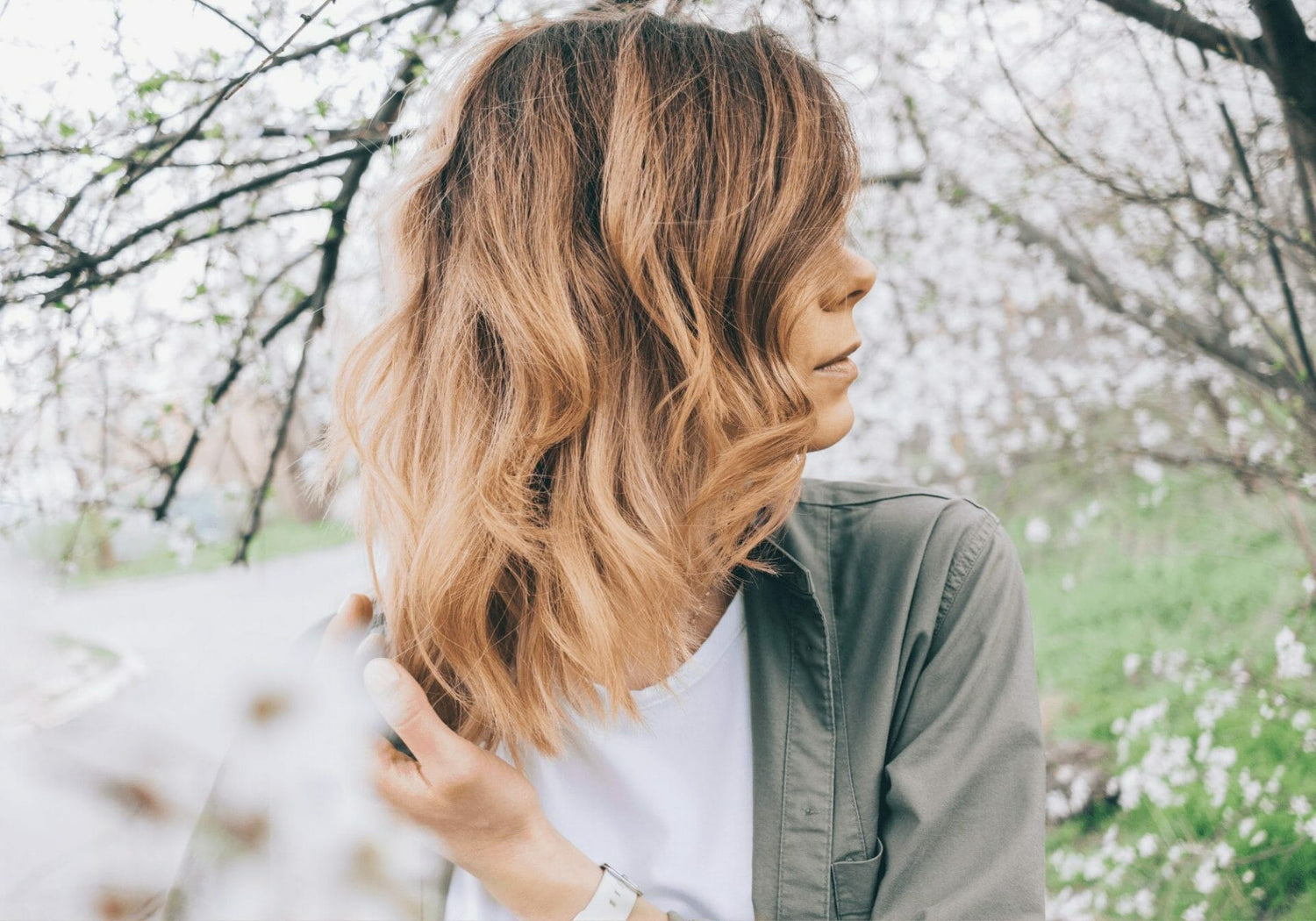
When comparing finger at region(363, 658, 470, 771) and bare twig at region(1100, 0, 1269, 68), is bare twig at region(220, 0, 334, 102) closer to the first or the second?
finger at region(363, 658, 470, 771)

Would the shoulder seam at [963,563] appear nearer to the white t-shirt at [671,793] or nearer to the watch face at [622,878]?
the white t-shirt at [671,793]

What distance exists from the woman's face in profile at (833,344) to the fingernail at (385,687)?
598 millimetres

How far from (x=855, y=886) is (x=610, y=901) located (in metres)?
0.31

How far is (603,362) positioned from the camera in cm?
111

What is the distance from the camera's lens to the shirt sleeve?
100 cm

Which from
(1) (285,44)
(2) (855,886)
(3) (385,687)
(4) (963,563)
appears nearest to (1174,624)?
(4) (963,563)

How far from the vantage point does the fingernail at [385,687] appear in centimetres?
97

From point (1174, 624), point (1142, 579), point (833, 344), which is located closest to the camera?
point (833, 344)

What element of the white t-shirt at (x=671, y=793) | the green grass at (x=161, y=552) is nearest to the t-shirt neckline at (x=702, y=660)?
the white t-shirt at (x=671, y=793)

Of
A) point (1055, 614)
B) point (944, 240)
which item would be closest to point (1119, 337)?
point (944, 240)

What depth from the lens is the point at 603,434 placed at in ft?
3.64

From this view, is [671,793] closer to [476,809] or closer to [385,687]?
[476,809]

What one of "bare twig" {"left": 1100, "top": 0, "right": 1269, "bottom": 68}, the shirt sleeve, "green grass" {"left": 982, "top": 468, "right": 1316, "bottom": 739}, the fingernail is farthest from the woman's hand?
"green grass" {"left": 982, "top": 468, "right": 1316, "bottom": 739}

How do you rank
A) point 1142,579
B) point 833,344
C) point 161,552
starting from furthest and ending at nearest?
point 1142,579
point 161,552
point 833,344
